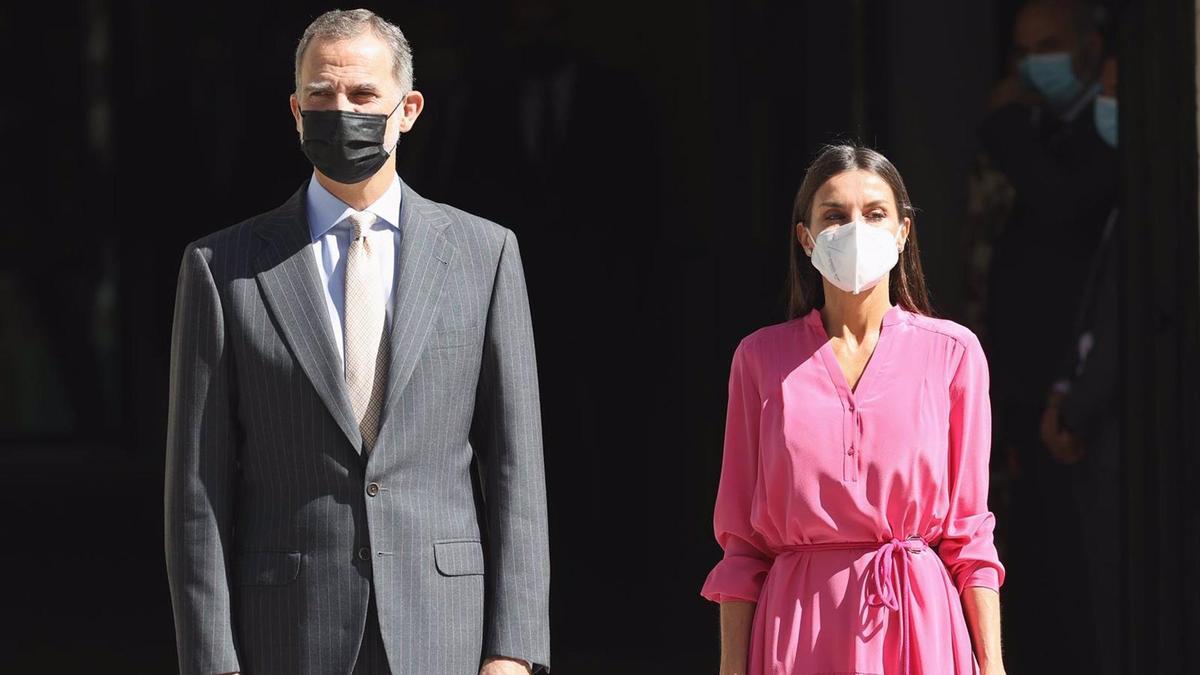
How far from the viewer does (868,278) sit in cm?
332

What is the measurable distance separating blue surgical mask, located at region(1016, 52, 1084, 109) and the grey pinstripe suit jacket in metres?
3.06

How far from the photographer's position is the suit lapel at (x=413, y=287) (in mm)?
3273

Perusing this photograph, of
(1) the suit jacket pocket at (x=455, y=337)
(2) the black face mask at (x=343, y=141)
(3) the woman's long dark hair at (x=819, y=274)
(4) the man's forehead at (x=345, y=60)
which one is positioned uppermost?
(4) the man's forehead at (x=345, y=60)

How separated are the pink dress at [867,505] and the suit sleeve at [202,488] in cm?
85

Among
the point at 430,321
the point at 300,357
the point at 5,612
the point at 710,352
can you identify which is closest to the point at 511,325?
the point at 430,321

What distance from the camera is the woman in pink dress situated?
3.27 metres

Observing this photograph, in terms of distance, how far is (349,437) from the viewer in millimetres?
3250

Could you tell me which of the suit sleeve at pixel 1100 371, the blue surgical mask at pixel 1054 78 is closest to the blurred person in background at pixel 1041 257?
the blue surgical mask at pixel 1054 78

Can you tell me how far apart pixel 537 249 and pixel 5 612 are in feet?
8.29

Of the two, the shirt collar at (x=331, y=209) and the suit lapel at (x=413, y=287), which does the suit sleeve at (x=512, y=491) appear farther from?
the shirt collar at (x=331, y=209)

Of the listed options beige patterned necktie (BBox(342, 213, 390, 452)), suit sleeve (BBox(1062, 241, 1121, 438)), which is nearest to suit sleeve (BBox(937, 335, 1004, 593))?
beige patterned necktie (BBox(342, 213, 390, 452))

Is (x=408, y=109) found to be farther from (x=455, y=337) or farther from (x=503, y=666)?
(x=503, y=666)

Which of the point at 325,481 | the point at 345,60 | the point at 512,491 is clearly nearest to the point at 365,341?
the point at 325,481

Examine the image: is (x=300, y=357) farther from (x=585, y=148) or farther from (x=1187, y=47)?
(x=585, y=148)
